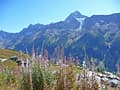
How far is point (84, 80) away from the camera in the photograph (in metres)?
7.55

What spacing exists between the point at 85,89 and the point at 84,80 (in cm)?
32

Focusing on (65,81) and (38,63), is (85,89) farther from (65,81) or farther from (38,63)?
(38,63)

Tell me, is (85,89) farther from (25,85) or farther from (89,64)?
(25,85)

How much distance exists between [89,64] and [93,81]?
0.50 meters

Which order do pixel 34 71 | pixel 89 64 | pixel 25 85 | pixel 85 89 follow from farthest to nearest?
pixel 34 71
pixel 25 85
pixel 89 64
pixel 85 89

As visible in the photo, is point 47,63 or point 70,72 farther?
point 47,63

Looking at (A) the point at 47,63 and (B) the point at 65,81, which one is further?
(A) the point at 47,63

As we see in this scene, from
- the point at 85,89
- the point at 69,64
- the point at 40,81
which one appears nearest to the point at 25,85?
the point at 40,81

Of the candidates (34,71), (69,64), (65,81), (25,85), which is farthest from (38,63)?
(65,81)

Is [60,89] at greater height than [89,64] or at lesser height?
lesser

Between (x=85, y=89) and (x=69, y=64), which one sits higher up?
(x=69, y=64)

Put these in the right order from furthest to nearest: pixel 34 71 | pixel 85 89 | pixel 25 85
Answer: pixel 34 71, pixel 25 85, pixel 85 89

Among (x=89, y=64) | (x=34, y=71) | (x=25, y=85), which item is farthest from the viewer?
(x=34, y=71)

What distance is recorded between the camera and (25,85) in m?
8.58
